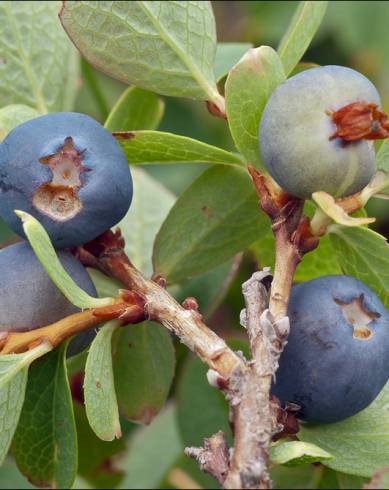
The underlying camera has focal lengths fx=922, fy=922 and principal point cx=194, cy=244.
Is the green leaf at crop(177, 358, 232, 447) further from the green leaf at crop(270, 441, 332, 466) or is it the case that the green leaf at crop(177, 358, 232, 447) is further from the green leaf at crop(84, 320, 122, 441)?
the green leaf at crop(270, 441, 332, 466)

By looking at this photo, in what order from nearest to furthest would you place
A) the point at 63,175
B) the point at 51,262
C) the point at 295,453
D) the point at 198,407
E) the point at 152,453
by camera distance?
the point at 295,453
the point at 51,262
the point at 63,175
the point at 198,407
the point at 152,453

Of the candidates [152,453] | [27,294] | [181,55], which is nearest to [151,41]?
[181,55]

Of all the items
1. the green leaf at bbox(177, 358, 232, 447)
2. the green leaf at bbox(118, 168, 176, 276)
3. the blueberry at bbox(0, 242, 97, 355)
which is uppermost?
the blueberry at bbox(0, 242, 97, 355)

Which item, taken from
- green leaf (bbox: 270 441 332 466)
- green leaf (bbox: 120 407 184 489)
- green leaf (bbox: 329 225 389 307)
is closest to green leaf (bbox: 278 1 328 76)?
green leaf (bbox: 329 225 389 307)

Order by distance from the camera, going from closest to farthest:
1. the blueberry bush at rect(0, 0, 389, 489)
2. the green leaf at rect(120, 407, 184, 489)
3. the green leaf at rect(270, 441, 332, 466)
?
the green leaf at rect(270, 441, 332, 466), the blueberry bush at rect(0, 0, 389, 489), the green leaf at rect(120, 407, 184, 489)

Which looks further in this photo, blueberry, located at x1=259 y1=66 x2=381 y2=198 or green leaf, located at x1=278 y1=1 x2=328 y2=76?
green leaf, located at x1=278 y1=1 x2=328 y2=76

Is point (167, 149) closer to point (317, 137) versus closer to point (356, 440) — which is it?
point (317, 137)


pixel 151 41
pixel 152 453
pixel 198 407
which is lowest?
pixel 152 453

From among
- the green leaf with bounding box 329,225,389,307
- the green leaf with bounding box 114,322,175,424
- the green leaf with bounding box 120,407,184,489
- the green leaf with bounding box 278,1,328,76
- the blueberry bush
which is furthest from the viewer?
the green leaf with bounding box 120,407,184,489

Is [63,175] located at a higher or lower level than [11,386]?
higher
